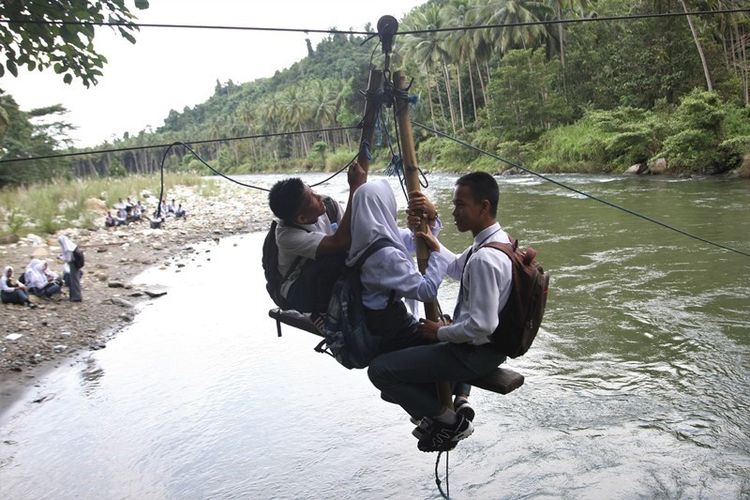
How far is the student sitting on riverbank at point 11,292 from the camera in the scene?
37.0ft

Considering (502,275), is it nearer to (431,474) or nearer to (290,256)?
(290,256)

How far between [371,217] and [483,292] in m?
0.72

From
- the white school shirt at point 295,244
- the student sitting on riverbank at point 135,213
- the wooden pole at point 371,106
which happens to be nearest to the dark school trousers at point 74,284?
the white school shirt at point 295,244

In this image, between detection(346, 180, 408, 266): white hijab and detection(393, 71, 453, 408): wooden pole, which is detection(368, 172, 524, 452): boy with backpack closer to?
detection(393, 71, 453, 408): wooden pole

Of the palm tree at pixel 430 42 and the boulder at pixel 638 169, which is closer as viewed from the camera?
the boulder at pixel 638 169

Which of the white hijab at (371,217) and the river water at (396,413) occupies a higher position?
the white hijab at (371,217)

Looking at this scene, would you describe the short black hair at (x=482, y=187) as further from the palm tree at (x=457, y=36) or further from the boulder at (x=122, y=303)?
the palm tree at (x=457, y=36)

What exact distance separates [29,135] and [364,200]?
3634cm

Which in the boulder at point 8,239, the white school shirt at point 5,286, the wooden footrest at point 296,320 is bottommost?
the white school shirt at point 5,286

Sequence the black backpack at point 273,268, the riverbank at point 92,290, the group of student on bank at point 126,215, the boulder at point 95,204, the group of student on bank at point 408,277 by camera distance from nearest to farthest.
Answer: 1. the group of student on bank at point 408,277
2. the black backpack at point 273,268
3. the riverbank at point 92,290
4. the group of student on bank at point 126,215
5. the boulder at point 95,204

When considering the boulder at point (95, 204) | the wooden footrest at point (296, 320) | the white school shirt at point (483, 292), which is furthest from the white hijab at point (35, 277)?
the boulder at point (95, 204)

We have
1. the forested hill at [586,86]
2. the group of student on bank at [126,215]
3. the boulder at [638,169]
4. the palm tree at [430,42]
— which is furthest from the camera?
the palm tree at [430,42]

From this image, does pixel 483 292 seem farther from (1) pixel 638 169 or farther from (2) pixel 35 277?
(1) pixel 638 169

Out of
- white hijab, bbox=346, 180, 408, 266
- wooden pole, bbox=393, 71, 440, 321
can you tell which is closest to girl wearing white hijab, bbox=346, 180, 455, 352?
white hijab, bbox=346, 180, 408, 266
